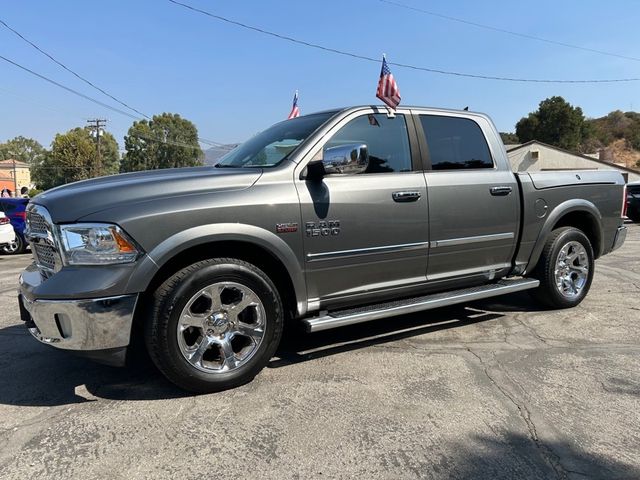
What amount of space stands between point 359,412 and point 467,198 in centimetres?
218

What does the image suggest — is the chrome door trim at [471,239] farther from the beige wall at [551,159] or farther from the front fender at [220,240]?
the beige wall at [551,159]

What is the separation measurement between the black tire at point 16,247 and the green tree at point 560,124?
176ft

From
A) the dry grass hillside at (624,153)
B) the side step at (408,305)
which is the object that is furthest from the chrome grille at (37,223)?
the dry grass hillside at (624,153)

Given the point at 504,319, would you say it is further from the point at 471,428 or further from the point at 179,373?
the point at 179,373

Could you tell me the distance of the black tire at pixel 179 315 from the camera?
3139mm

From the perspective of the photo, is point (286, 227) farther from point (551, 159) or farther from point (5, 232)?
point (551, 159)

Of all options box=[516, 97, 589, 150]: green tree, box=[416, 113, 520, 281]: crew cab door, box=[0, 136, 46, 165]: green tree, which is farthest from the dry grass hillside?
box=[0, 136, 46, 165]: green tree

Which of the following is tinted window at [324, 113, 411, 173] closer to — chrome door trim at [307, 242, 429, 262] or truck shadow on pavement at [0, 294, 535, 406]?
chrome door trim at [307, 242, 429, 262]

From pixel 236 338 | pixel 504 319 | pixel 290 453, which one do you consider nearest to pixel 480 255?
pixel 504 319

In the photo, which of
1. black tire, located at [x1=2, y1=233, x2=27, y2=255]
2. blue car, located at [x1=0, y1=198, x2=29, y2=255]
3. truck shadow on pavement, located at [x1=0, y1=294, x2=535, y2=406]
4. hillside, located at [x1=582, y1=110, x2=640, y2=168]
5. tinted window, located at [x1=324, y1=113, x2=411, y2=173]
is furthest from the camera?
hillside, located at [x1=582, y1=110, x2=640, y2=168]

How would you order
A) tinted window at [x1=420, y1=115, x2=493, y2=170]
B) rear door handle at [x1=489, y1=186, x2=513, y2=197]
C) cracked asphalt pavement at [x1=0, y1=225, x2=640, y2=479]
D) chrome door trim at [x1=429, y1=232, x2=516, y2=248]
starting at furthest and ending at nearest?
rear door handle at [x1=489, y1=186, x2=513, y2=197] → tinted window at [x1=420, y1=115, x2=493, y2=170] → chrome door trim at [x1=429, y1=232, x2=516, y2=248] → cracked asphalt pavement at [x1=0, y1=225, x2=640, y2=479]

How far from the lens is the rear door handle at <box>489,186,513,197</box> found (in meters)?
4.61

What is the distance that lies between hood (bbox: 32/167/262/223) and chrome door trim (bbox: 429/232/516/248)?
1633 millimetres

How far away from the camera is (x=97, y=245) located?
10.0 feet
